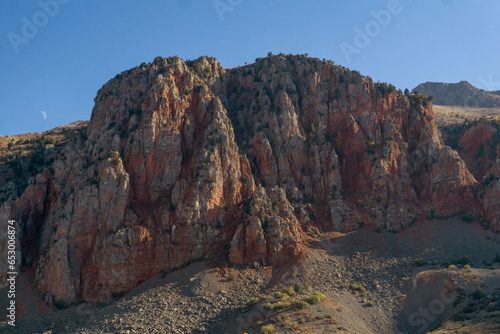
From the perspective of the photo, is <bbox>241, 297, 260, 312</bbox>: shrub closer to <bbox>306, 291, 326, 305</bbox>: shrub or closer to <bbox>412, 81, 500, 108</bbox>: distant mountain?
<bbox>306, 291, 326, 305</bbox>: shrub

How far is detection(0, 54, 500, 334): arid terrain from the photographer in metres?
50.0

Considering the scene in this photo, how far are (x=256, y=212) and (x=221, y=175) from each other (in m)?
9.78

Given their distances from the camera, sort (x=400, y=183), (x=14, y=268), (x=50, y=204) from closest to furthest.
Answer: (x=14, y=268), (x=50, y=204), (x=400, y=183)

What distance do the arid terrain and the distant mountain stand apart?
10444 cm

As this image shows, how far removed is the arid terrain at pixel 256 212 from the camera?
4997cm

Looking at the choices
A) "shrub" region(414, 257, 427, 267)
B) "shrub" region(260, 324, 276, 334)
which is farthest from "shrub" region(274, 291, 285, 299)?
"shrub" region(414, 257, 427, 267)

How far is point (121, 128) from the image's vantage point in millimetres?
70750

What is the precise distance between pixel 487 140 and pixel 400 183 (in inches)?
987

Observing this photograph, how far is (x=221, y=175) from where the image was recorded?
220 ft

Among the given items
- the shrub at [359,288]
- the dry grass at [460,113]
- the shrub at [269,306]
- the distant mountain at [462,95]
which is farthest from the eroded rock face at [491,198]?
the distant mountain at [462,95]

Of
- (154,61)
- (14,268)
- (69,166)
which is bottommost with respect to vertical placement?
(14,268)

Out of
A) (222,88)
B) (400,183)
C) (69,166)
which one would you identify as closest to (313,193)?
(400,183)

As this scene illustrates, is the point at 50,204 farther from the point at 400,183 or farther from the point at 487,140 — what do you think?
the point at 487,140

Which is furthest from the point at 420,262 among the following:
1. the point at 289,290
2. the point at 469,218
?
the point at 289,290
